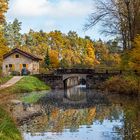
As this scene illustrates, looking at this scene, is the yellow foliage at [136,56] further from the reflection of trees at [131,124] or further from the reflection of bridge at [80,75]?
the reflection of bridge at [80,75]

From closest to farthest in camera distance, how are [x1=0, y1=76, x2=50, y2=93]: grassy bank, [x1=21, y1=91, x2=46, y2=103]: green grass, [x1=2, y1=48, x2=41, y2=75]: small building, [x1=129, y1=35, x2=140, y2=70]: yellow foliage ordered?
[x1=21, y1=91, x2=46, y2=103]: green grass, [x1=129, y1=35, x2=140, y2=70]: yellow foliage, [x1=0, y1=76, x2=50, y2=93]: grassy bank, [x1=2, y1=48, x2=41, y2=75]: small building

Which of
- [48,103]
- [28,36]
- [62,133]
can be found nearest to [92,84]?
[48,103]

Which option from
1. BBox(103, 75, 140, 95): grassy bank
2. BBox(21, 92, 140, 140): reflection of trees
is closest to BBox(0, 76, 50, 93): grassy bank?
BBox(103, 75, 140, 95): grassy bank

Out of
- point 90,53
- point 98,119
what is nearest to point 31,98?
point 98,119

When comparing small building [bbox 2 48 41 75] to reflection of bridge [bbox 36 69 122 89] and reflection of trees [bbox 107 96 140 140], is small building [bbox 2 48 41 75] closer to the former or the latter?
reflection of bridge [bbox 36 69 122 89]

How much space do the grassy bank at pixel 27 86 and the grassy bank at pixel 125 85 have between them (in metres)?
10.6

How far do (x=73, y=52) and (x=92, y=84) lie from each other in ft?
211

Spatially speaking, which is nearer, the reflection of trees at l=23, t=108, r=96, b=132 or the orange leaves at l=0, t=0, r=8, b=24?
the reflection of trees at l=23, t=108, r=96, b=132

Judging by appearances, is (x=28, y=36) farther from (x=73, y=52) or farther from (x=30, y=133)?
(x=30, y=133)

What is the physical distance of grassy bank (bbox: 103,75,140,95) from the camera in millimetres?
48000

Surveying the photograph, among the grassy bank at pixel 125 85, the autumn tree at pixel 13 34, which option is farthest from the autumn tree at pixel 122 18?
the autumn tree at pixel 13 34

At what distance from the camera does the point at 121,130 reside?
77.3 ft

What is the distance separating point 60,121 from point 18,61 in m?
54.6

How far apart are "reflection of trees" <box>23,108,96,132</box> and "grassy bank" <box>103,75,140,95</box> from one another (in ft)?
52.4
